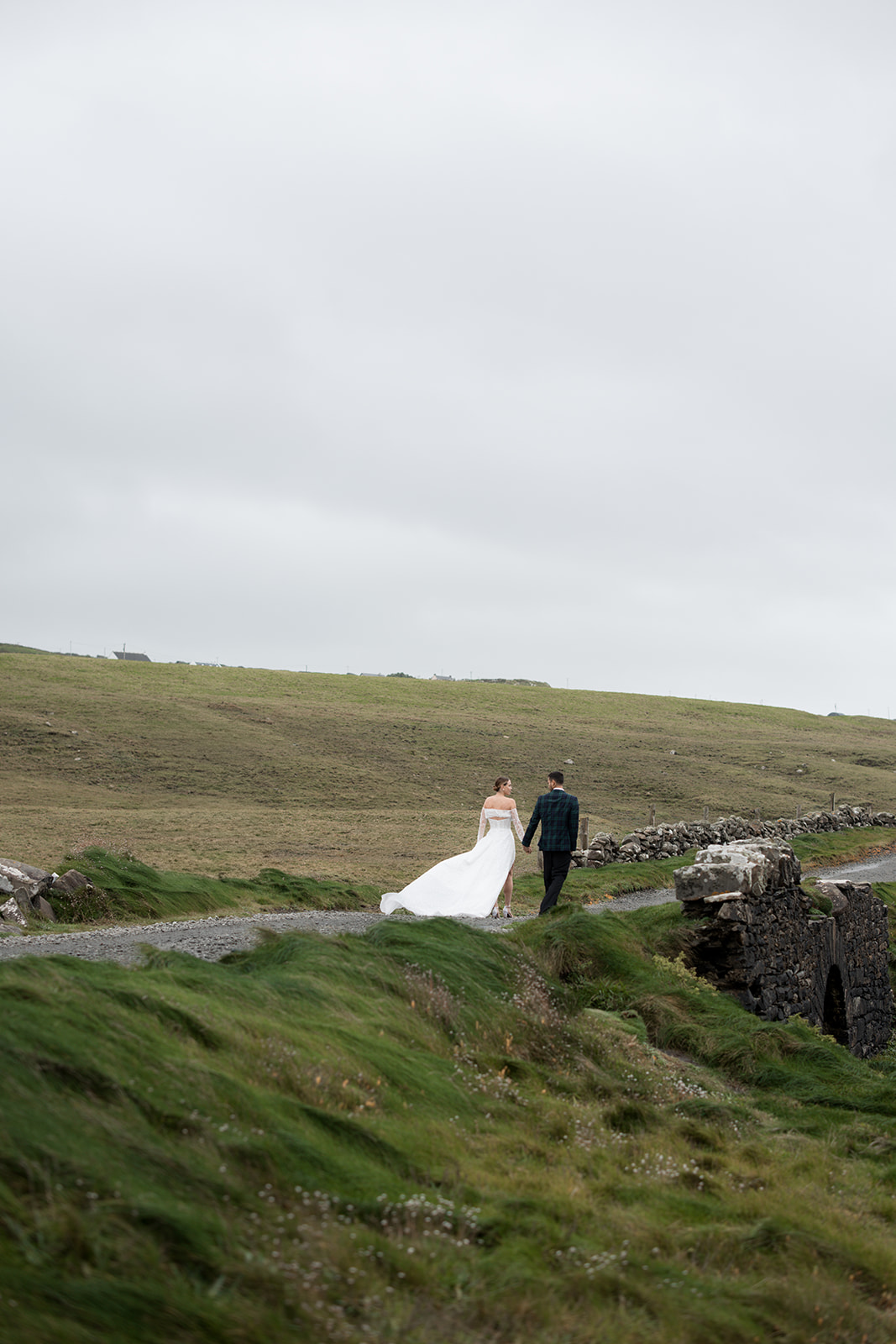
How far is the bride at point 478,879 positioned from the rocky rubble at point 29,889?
4.86 m

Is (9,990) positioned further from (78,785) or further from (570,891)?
(78,785)

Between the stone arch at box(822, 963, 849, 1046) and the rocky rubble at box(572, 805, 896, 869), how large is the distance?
221 inches

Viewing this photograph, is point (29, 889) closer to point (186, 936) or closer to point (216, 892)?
point (186, 936)

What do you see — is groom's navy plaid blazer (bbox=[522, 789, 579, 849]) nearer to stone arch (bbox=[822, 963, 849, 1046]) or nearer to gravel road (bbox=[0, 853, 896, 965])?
gravel road (bbox=[0, 853, 896, 965])

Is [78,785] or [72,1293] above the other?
[72,1293]

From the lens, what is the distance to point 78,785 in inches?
1378

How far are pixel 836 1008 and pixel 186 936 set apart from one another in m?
9.81

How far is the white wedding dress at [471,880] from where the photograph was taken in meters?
16.2

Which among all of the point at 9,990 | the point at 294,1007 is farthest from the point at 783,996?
the point at 9,990

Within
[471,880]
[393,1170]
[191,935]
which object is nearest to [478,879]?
[471,880]

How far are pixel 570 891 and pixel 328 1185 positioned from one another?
634 inches

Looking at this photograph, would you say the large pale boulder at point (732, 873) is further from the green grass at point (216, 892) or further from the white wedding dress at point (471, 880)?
the white wedding dress at point (471, 880)

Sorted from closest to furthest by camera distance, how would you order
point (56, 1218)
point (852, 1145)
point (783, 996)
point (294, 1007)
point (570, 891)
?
point (56, 1218) → point (294, 1007) → point (852, 1145) → point (783, 996) → point (570, 891)

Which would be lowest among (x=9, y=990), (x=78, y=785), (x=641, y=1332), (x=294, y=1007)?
(x=78, y=785)
